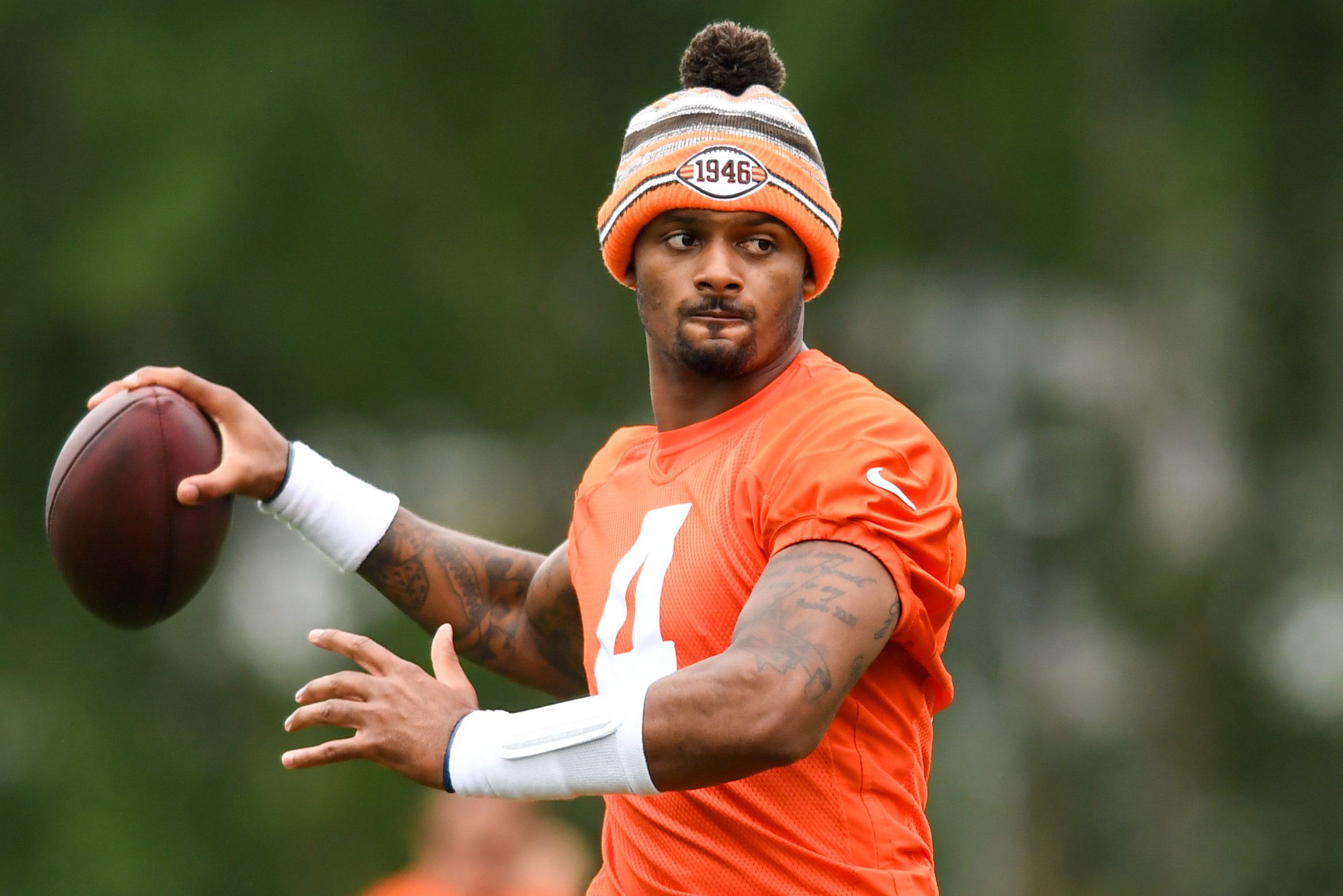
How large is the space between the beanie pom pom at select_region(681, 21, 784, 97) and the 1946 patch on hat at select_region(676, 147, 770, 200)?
0.88ft

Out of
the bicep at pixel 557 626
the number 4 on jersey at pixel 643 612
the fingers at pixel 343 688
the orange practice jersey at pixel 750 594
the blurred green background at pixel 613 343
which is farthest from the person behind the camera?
the blurred green background at pixel 613 343

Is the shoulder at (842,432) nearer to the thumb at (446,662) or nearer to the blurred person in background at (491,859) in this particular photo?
the thumb at (446,662)

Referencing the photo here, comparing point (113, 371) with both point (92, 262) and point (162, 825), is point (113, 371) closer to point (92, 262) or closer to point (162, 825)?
point (92, 262)

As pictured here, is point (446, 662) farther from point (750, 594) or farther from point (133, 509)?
point (133, 509)

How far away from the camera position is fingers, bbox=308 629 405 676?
338 centimetres

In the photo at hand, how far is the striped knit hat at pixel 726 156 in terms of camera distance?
3854 mm

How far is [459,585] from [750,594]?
1266 mm

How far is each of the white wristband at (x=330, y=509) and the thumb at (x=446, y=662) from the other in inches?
38.2

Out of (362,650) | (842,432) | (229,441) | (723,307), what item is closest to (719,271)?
(723,307)

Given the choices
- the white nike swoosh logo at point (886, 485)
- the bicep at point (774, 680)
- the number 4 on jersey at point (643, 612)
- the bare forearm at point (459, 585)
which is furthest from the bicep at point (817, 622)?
the bare forearm at point (459, 585)

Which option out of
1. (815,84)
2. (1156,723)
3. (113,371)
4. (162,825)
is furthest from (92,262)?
(1156,723)

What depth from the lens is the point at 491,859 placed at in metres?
6.75

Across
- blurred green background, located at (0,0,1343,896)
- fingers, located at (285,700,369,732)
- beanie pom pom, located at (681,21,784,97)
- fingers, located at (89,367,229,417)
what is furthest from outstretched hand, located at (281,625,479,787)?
blurred green background, located at (0,0,1343,896)

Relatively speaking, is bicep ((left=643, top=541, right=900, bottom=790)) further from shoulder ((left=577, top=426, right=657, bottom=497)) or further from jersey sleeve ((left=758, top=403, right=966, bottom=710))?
shoulder ((left=577, top=426, right=657, bottom=497))
